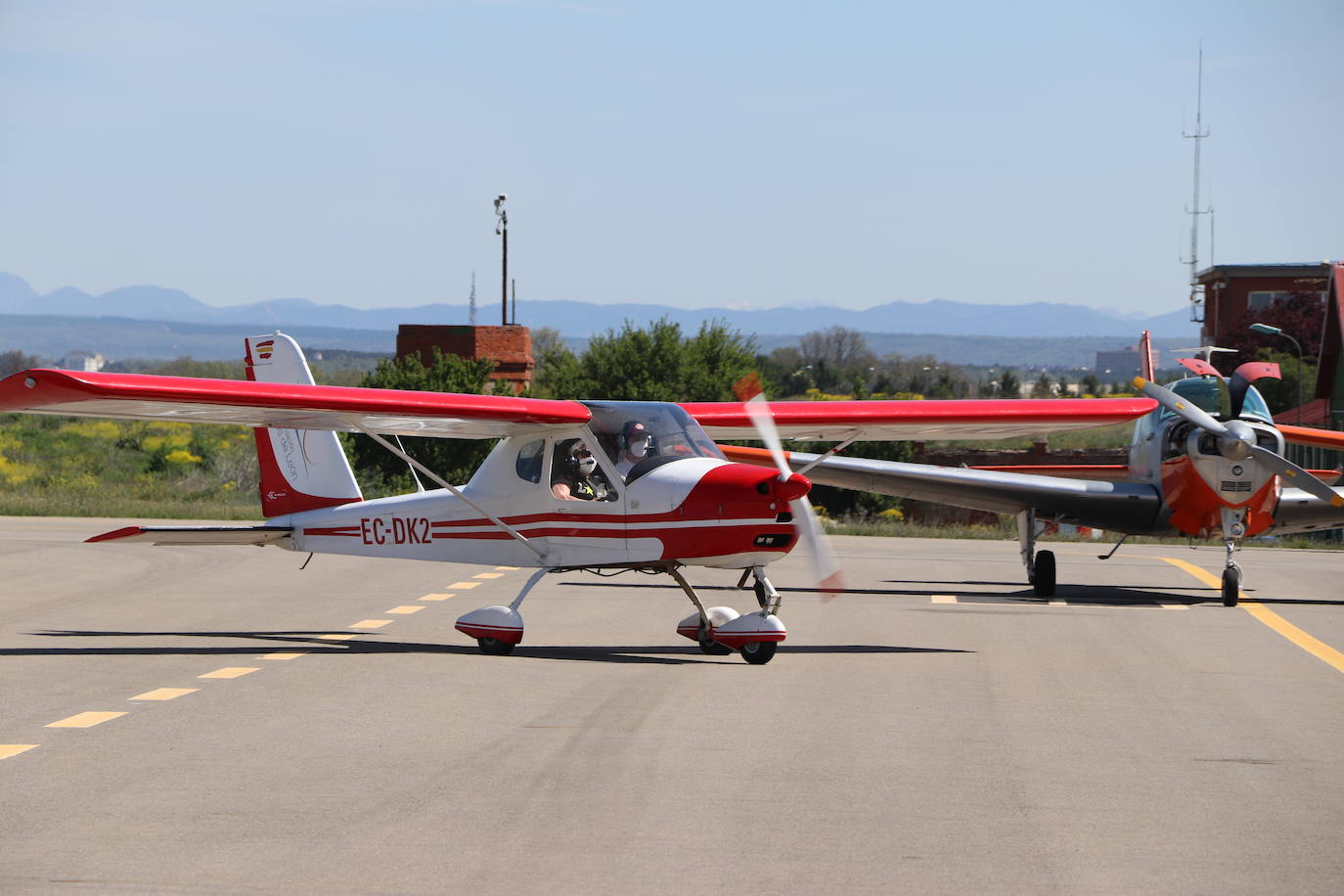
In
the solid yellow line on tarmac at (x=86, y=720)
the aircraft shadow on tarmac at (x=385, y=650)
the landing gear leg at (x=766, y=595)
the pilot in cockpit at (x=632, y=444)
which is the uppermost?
the pilot in cockpit at (x=632, y=444)

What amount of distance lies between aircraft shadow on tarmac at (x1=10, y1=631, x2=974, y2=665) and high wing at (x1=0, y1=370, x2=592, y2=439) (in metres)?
1.83

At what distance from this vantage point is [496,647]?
12.4 m

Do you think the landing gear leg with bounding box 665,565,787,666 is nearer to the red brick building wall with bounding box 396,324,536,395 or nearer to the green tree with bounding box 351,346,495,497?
the green tree with bounding box 351,346,495,497

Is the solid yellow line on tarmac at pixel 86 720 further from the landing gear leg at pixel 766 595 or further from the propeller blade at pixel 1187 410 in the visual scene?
the propeller blade at pixel 1187 410

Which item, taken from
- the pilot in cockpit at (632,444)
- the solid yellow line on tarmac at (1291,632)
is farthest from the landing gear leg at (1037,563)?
the pilot in cockpit at (632,444)

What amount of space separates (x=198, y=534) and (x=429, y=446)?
2724 cm

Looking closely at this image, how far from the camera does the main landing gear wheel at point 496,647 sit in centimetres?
1238

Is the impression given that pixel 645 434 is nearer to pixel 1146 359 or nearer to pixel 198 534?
pixel 198 534

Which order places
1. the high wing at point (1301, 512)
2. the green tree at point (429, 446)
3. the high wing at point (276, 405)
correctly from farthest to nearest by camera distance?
the green tree at point (429, 446) < the high wing at point (1301, 512) < the high wing at point (276, 405)

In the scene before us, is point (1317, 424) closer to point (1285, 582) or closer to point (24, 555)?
point (1285, 582)

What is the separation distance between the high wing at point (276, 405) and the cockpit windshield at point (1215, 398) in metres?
9.96

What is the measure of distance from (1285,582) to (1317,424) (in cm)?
3714

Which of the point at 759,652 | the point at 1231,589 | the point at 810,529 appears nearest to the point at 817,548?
the point at 810,529

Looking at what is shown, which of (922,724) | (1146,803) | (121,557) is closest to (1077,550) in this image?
(121,557)
